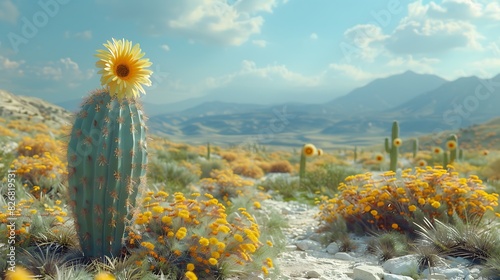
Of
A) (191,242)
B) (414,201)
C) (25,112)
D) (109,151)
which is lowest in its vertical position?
(191,242)

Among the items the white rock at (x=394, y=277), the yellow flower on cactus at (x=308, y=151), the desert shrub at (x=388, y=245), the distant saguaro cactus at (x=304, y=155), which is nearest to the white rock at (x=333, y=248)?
the desert shrub at (x=388, y=245)

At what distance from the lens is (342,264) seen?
5.14 m

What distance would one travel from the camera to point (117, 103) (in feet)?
12.8

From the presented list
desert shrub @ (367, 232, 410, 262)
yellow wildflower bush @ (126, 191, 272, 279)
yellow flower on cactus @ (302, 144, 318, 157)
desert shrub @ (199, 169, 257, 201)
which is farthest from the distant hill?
desert shrub @ (367, 232, 410, 262)

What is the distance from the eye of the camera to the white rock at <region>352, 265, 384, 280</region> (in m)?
4.33

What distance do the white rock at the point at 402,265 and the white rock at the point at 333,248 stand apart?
101 centimetres

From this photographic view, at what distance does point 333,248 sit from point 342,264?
731 mm

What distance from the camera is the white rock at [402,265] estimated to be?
14.8ft

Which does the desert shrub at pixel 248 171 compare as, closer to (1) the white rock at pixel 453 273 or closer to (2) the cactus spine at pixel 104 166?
(1) the white rock at pixel 453 273

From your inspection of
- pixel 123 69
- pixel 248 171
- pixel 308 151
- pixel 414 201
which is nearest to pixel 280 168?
pixel 248 171

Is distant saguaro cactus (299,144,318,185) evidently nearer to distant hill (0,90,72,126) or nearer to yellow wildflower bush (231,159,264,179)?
yellow wildflower bush (231,159,264,179)

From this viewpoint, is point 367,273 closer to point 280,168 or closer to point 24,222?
point 24,222

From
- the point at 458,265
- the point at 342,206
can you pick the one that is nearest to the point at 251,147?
the point at 342,206

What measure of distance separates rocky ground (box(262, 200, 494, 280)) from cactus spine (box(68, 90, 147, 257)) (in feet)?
5.82
